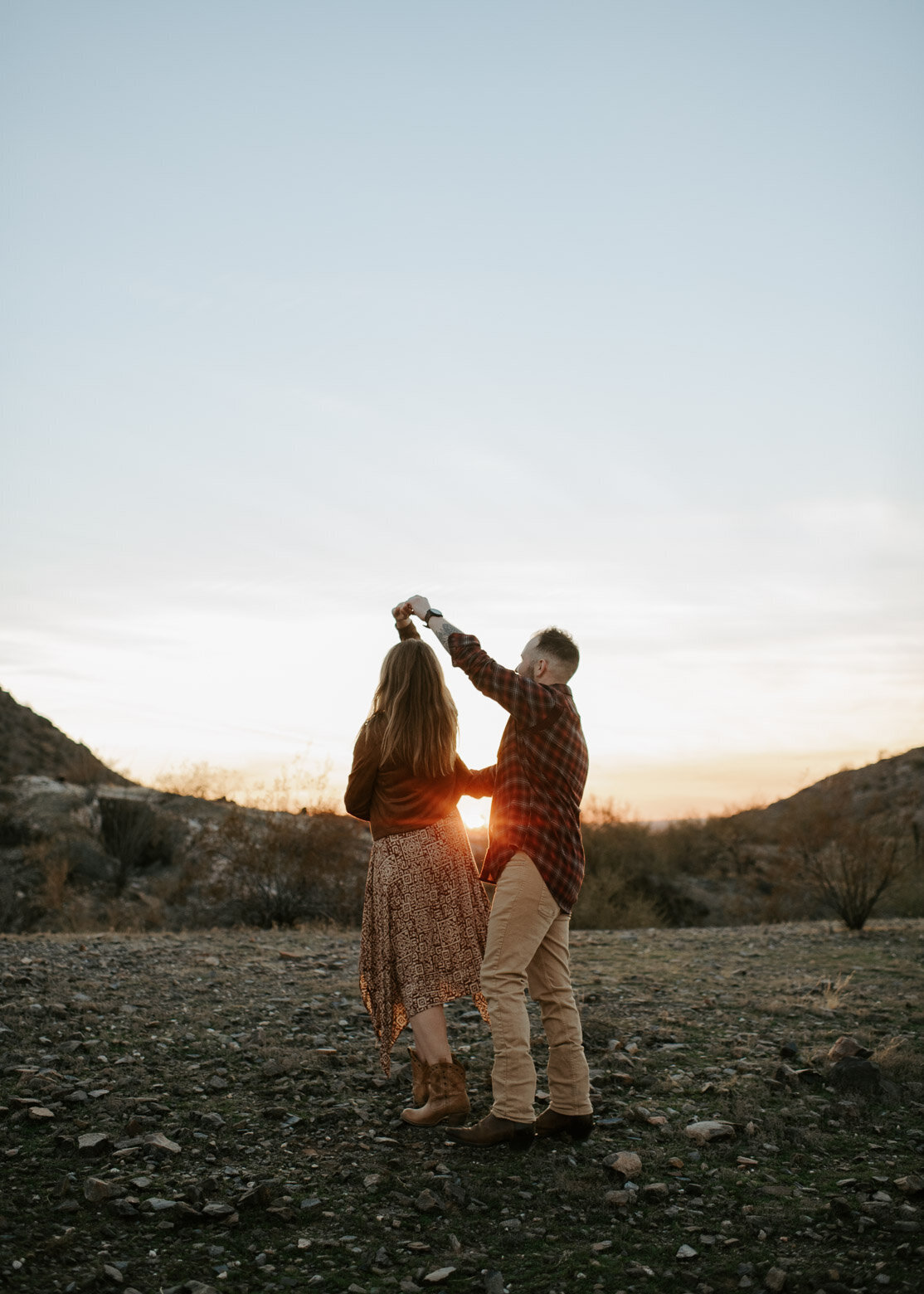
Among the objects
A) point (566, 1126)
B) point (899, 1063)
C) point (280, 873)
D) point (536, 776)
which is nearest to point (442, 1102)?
point (566, 1126)

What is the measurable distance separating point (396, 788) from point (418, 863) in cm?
36

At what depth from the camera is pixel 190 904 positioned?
41.8 feet

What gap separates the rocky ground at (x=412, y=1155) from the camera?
3.06 metres

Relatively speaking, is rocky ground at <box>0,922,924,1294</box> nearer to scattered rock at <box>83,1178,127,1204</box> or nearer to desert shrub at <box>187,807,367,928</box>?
scattered rock at <box>83,1178,127,1204</box>

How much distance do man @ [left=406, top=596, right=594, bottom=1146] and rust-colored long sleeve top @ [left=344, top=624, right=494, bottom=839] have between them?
320mm

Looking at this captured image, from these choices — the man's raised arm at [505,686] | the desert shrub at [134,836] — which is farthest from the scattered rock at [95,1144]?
the desert shrub at [134,836]

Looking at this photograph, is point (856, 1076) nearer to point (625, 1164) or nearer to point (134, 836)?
point (625, 1164)

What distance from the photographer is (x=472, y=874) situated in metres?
4.42

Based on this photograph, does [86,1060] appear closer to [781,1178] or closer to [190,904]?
[781,1178]

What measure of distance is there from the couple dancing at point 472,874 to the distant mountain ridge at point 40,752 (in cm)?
2197

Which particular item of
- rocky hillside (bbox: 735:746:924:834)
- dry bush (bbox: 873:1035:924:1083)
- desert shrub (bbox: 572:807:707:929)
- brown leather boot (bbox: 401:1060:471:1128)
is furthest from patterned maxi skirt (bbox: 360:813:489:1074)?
rocky hillside (bbox: 735:746:924:834)

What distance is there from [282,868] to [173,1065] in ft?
25.3

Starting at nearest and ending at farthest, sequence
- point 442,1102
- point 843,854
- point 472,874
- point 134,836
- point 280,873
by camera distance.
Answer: point 442,1102 → point 472,874 → point 843,854 → point 280,873 → point 134,836

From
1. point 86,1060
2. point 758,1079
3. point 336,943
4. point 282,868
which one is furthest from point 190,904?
point 758,1079
